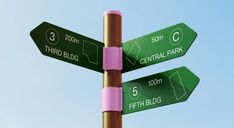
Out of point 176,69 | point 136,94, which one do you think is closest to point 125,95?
point 136,94

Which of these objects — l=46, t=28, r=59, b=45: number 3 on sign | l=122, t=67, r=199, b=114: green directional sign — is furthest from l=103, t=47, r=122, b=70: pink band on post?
l=46, t=28, r=59, b=45: number 3 on sign

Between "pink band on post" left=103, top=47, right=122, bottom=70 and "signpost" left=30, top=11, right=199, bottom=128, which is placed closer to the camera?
"signpost" left=30, top=11, right=199, bottom=128

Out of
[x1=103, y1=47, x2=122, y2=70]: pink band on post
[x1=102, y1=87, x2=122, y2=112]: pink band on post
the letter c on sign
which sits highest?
the letter c on sign

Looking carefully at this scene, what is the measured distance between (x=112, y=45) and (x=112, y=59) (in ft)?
0.60

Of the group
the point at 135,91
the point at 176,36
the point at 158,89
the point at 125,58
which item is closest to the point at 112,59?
the point at 125,58

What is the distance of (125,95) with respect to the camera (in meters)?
8.01

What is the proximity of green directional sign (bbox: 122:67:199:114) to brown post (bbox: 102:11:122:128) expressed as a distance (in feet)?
0.41

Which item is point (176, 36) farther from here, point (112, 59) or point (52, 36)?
point (52, 36)

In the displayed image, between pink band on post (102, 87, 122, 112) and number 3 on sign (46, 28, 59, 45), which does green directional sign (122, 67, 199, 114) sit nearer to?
pink band on post (102, 87, 122, 112)

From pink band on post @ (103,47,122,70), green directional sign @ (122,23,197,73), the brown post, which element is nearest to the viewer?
green directional sign @ (122,23,197,73)

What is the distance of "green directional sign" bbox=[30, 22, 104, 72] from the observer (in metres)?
7.75

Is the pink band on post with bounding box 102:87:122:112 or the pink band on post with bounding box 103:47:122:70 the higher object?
the pink band on post with bounding box 103:47:122:70

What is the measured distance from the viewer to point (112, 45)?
8148 millimetres

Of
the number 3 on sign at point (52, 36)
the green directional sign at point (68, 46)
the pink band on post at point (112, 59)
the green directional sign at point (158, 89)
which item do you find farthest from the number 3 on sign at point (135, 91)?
the number 3 on sign at point (52, 36)
